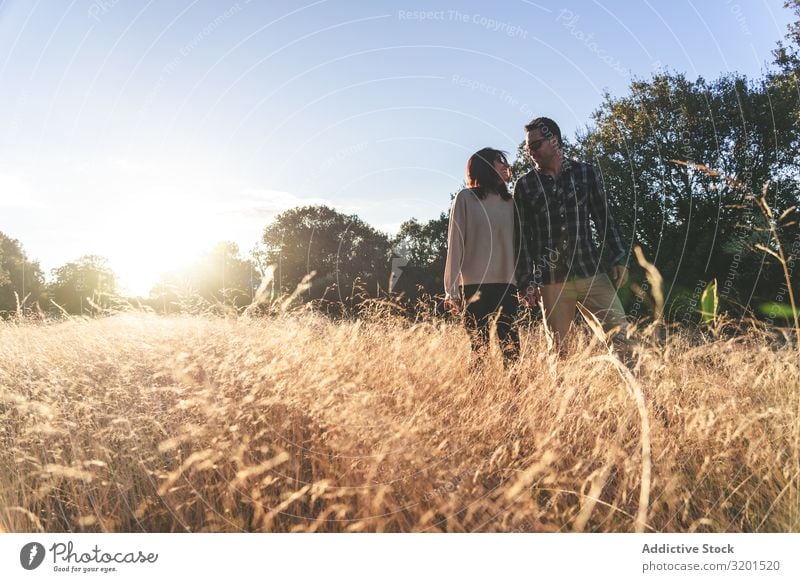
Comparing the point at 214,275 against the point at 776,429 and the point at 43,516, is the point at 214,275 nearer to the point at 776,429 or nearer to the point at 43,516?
the point at 43,516

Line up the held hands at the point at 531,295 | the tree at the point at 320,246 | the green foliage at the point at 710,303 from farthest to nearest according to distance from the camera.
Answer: the tree at the point at 320,246 → the held hands at the point at 531,295 → the green foliage at the point at 710,303

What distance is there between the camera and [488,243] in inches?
148

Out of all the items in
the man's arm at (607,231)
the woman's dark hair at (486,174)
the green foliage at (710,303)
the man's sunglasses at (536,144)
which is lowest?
the green foliage at (710,303)

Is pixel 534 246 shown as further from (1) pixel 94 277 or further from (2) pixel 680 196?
(2) pixel 680 196

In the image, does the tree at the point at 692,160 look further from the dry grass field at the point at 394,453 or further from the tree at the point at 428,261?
the dry grass field at the point at 394,453

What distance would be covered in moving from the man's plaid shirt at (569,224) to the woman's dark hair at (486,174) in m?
0.20

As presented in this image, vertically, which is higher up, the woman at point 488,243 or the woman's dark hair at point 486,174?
the woman's dark hair at point 486,174

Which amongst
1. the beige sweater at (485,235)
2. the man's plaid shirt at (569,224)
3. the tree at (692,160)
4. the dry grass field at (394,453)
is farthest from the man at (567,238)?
the tree at (692,160)

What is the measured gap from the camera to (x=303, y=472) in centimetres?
249

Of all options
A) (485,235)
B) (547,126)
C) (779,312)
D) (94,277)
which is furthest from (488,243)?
(779,312)

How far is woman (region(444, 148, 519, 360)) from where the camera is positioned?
12.3 ft

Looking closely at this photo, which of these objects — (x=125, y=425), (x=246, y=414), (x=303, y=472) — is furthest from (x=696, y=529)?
(x=125, y=425)

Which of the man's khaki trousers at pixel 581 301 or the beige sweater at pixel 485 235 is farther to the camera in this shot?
the beige sweater at pixel 485 235

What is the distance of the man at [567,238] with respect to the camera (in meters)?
3.38
